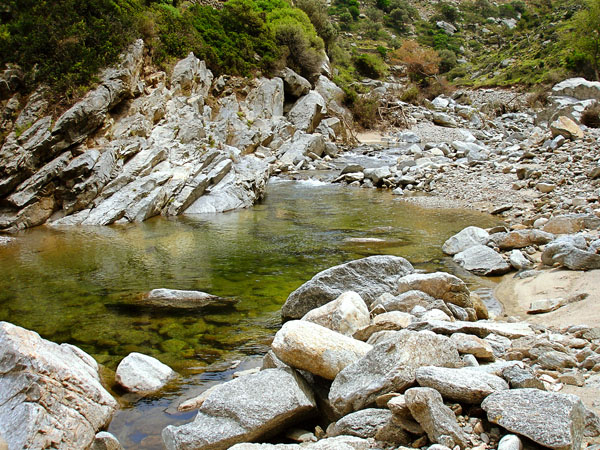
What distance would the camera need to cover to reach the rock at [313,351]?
394 centimetres

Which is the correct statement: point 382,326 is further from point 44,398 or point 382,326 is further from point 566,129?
point 566,129

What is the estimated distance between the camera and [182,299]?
24.0 feet

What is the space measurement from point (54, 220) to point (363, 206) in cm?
1093

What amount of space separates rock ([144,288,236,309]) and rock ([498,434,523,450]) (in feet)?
17.4

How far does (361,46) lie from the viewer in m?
64.6

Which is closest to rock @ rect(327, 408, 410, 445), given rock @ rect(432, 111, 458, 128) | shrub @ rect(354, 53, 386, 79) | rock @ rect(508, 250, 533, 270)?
rock @ rect(508, 250, 533, 270)

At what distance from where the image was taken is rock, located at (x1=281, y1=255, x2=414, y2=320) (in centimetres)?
639

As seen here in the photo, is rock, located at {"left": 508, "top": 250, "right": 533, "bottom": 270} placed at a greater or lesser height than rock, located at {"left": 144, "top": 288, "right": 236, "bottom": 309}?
greater

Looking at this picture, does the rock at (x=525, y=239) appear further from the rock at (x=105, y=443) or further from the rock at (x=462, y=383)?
the rock at (x=105, y=443)

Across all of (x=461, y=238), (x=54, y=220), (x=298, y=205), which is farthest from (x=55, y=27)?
(x=461, y=238)

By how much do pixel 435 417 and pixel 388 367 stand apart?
2.30 ft

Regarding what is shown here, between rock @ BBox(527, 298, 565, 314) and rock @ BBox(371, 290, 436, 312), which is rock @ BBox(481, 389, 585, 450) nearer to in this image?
rock @ BBox(371, 290, 436, 312)

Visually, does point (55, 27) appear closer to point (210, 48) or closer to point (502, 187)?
point (210, 48)

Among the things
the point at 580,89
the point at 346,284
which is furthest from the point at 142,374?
the point at 580,89
